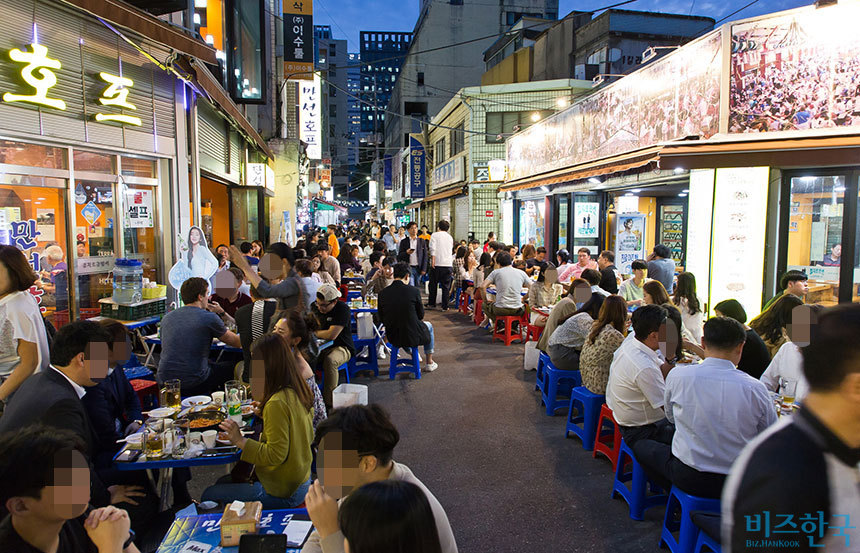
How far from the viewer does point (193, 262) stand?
909cm

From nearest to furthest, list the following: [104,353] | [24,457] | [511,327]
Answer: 1. [24,457]
2. [104,353]
3. [511,327]

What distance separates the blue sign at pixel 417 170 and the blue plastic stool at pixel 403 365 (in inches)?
946

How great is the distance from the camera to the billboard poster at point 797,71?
7.01 metres

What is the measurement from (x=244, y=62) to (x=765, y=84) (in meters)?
11.3

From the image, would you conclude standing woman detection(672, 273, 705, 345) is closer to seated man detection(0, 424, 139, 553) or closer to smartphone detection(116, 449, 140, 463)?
smartphone detection(116, 449, 140, 463)

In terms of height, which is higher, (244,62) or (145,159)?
(244,62)

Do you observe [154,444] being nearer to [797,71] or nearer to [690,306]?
[690,306]

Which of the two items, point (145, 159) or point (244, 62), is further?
point (244, 62)

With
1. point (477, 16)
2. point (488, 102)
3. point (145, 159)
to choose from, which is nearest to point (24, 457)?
point (145, 159)

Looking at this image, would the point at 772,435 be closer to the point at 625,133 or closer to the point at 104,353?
the point at 104,353

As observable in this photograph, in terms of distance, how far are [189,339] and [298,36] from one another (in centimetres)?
1547

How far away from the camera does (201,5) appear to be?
495 inches

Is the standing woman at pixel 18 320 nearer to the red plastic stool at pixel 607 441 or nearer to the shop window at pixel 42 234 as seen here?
the shop window at pixel 42 234

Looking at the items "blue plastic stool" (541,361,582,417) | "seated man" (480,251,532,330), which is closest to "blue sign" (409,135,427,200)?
"seated man" (480,251,532,330)
